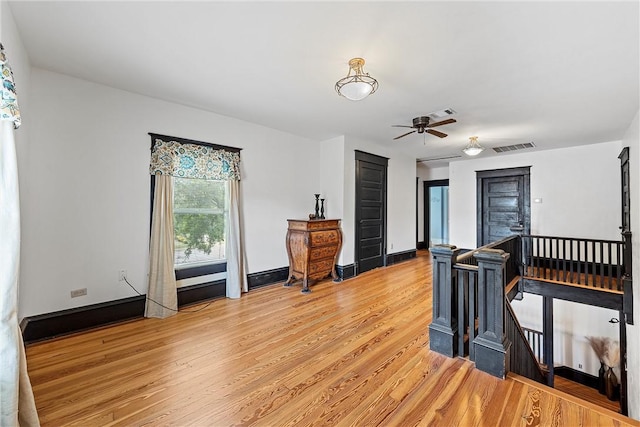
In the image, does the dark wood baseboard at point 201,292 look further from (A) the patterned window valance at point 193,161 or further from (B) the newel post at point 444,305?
(B) the newel post at point 444,305

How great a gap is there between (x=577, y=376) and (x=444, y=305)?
19.6 feet

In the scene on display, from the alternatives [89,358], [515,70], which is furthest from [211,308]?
[515,70]

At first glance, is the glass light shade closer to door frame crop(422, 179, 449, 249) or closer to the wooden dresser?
the wooden dresser

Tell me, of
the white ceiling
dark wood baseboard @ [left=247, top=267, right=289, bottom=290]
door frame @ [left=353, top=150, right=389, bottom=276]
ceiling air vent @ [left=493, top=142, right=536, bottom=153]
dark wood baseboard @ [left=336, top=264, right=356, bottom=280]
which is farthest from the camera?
ceiling air vent @ [left=493, top=142, right=536, bottom=153]

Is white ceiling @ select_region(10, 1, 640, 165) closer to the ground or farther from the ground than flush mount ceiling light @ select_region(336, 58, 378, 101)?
farther from the ground

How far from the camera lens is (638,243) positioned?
11.5ft

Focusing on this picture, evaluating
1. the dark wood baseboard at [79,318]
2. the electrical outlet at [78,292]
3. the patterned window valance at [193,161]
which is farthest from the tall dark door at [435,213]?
the electrical outlet at [78,292]

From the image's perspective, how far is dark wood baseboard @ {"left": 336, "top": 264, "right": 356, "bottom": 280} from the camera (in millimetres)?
4850

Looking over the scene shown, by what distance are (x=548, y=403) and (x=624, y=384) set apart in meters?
4.65

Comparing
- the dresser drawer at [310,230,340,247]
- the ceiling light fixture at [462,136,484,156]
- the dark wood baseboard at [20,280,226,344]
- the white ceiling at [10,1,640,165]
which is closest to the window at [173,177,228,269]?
the dark wood baseboard at [20,280,226,344]

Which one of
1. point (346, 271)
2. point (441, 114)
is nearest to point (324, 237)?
point (346, 271)

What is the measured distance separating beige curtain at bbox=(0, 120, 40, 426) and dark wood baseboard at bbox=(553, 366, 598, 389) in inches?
330

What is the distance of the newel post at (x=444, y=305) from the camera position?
2.33 metres

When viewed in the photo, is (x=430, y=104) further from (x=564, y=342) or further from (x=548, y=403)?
(x=564, y=342)
